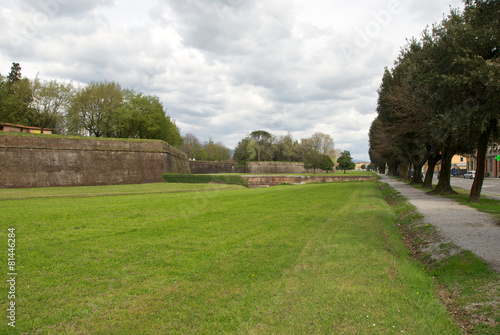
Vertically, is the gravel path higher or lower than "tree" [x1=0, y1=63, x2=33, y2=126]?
lower

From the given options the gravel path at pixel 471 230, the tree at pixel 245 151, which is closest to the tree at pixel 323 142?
the tree at pixel 245 151

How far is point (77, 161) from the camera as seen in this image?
1117 inches

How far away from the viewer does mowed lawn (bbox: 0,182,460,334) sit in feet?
11.4

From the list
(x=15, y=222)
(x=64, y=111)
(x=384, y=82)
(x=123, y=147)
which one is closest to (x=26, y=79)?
(x=64, y=111)

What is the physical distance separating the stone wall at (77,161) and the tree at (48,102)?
53.2ft

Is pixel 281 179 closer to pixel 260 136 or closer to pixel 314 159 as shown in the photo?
pixel 314 159

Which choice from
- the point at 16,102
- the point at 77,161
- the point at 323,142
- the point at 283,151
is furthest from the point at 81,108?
the point at 323,142

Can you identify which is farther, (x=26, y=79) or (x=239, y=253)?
(x=26, y=79)

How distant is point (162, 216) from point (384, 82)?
23342mm

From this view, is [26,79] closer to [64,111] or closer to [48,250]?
[64,111]

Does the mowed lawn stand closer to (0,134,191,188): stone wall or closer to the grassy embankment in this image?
the grassy embankment

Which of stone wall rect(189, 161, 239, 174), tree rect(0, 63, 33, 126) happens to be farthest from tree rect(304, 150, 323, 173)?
tree rect(0, 63, 33, 126)

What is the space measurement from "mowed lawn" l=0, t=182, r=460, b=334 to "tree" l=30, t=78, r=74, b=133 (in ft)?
129

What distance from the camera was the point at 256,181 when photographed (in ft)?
139
